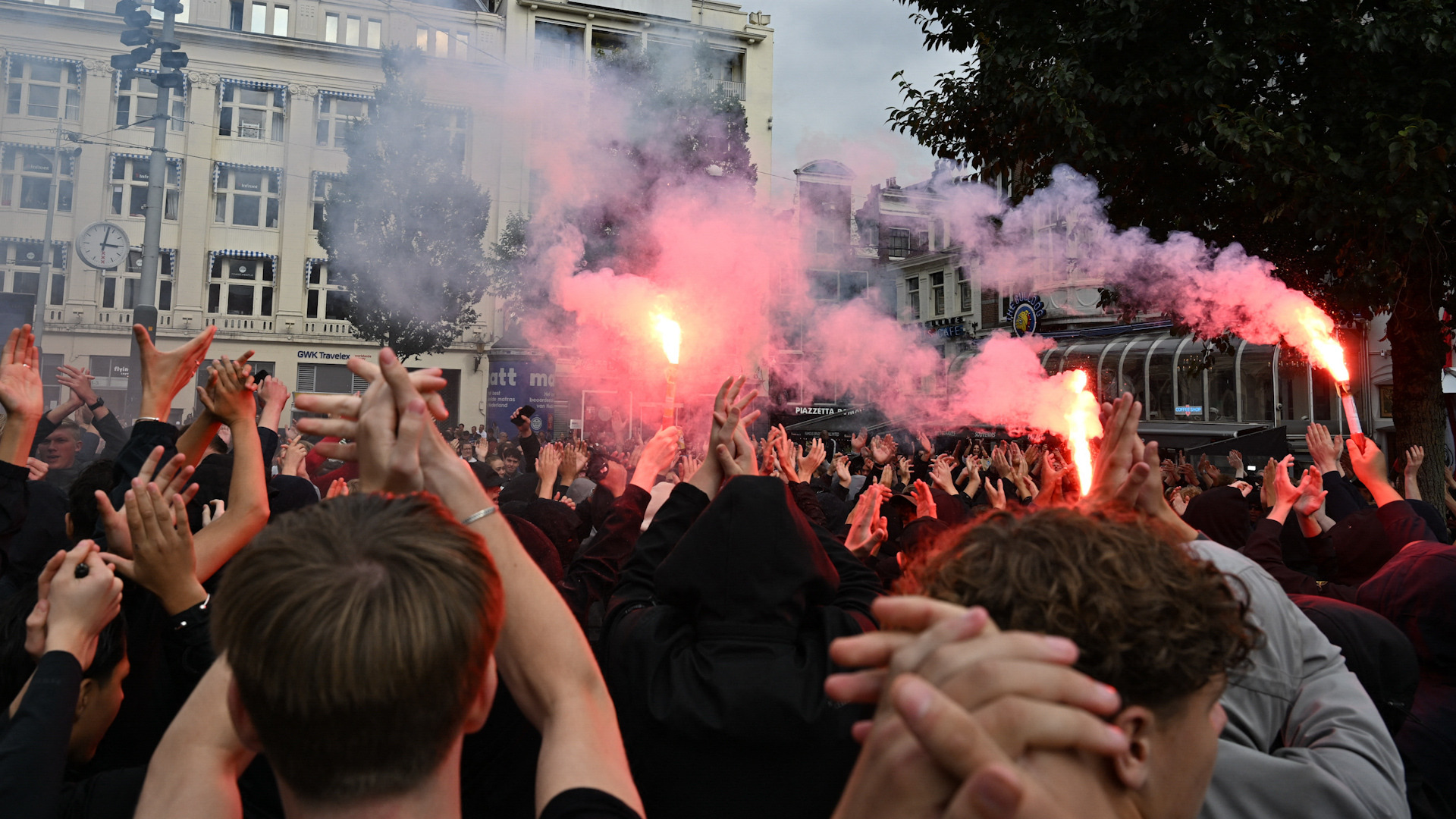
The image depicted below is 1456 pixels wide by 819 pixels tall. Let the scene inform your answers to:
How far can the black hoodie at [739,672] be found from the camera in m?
1.88

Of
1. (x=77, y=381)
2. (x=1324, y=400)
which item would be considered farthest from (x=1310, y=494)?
(x=1324, y=400)

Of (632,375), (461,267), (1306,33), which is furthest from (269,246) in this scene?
(1306,33)

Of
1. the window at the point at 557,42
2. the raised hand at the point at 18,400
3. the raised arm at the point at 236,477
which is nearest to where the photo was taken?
the raised arm at the point at 236,477

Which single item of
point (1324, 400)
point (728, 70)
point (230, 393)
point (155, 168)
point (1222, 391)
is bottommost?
point (230, 393)

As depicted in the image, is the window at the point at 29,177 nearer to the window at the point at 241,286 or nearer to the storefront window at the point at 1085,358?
the window at the point at 241,286

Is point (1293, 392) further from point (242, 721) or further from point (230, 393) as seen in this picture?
point (242, 721)

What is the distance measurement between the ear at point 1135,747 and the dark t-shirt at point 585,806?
0.70m

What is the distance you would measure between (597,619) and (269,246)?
29.8 meters

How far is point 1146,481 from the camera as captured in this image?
2193mm

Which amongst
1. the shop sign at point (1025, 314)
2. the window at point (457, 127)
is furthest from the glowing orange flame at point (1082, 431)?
the shop sign at point (1025, 314)

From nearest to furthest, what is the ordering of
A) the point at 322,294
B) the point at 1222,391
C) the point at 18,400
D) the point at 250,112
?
the point at 18,400 < the point at 1222,391 < the point at 250,112 < the point at 322,294

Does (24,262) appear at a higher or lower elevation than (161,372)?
higher

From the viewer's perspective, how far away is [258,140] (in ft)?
89.7

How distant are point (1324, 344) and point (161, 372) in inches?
339
